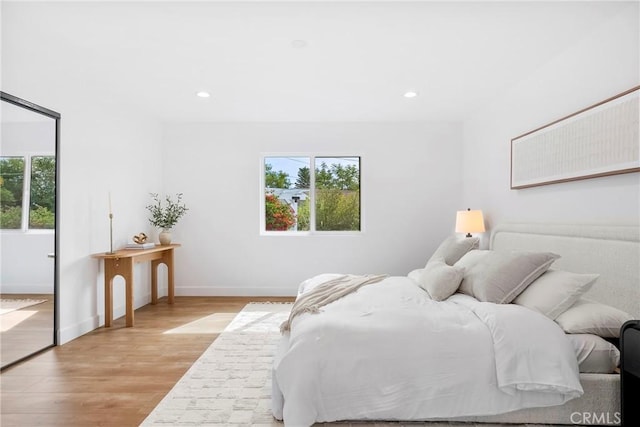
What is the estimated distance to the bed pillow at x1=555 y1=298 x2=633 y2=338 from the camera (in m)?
2.03

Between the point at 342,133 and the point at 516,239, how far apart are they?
2797 mm

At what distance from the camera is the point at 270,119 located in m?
5.14

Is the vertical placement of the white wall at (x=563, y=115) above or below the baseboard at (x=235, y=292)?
above

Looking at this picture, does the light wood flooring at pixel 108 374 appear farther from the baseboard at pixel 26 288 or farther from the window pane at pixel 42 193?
the window pane at pixel 42 193

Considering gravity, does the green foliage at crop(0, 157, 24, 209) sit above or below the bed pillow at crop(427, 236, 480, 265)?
above

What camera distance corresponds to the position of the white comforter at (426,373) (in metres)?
1.91

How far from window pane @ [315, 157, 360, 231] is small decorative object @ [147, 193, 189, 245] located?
2.00m

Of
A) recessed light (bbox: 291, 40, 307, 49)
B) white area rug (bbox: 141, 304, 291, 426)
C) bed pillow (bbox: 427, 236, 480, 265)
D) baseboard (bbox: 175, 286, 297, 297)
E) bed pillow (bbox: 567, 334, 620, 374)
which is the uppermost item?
recessed light (bbox: 291, 40, 307, 49)

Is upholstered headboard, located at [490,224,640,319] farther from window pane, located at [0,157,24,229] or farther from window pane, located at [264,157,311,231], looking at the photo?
window pane, located at [0,157,24,229]

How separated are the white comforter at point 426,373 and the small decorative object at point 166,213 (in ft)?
11.2

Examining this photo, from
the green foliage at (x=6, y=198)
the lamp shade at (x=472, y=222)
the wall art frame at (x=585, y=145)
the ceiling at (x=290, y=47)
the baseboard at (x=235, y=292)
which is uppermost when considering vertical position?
the ceiling at (x=290, y=47)

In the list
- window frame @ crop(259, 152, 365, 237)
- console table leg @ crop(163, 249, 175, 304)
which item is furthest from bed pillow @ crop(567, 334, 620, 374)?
console table leg @ crop(163, 249, 175, 304)

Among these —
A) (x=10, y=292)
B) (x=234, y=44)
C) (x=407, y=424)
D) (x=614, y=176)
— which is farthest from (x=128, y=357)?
(x=614, y=176)

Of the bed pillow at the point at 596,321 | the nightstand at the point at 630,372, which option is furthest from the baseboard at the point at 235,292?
the nightstand at the point at 630,372
